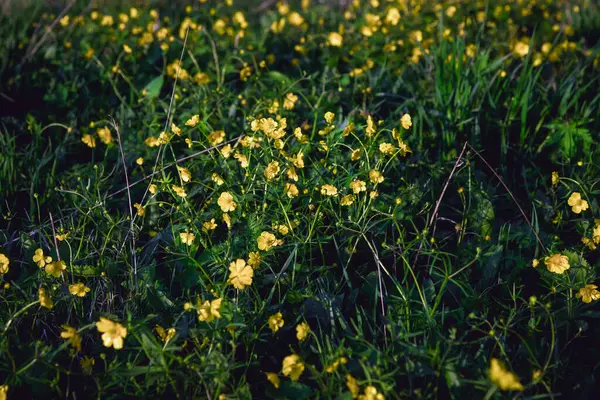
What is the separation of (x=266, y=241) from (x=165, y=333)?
0.40 m

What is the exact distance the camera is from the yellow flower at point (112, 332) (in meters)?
1.56

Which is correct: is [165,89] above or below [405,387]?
above

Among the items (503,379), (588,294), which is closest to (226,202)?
(503,379)

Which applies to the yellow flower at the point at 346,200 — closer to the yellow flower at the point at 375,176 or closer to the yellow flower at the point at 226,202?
the yellow flower at the point at 375,176

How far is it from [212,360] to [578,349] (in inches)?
41.6

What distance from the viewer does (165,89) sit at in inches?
116

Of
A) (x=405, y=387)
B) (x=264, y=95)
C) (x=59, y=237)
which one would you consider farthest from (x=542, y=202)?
(x=59, y=237)

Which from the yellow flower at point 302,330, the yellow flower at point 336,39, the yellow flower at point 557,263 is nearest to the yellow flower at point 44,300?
the yellow flower at point 302,330

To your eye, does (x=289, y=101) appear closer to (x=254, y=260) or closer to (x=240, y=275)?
(x=254, y=260)

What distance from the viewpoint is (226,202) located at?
1.96 m

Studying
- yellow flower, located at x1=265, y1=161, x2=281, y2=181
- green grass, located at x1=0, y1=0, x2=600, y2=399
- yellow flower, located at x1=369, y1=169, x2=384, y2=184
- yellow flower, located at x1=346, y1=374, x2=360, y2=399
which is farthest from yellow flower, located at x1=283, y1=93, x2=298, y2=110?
yellow flower, located at x1=346, y1=374, x2=360, y2=399

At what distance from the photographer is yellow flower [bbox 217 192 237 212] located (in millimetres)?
1947

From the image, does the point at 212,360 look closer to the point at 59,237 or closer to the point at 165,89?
the point at 59,237

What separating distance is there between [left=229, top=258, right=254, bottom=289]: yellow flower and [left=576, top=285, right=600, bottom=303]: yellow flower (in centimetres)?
95
